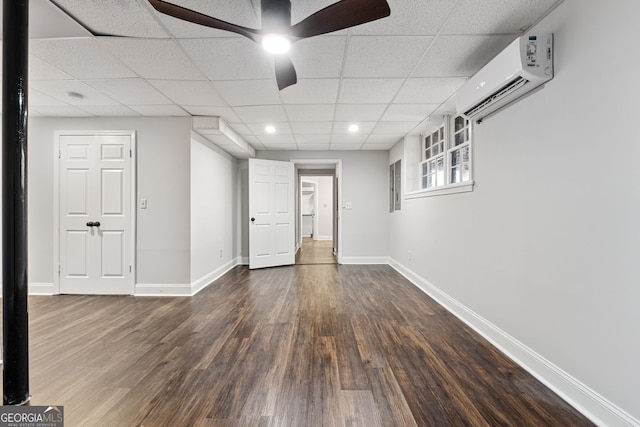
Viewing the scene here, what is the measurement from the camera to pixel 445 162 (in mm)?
3430

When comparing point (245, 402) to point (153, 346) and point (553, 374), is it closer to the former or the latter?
point (153, 346)

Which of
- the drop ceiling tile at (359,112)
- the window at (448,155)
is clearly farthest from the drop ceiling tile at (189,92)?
the window at (448,155)

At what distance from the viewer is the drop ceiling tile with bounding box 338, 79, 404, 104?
8.61 feet

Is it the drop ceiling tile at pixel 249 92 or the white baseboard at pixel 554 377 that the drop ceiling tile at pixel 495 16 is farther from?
the white baseboard at pixel 554 377

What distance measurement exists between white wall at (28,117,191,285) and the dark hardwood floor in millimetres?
578

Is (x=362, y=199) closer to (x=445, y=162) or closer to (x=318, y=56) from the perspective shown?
(x=445, y=162)

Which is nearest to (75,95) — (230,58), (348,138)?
(230,58)

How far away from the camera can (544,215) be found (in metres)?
1.78

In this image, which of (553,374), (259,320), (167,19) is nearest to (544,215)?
(553,374)

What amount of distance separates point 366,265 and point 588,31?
14.7 ft

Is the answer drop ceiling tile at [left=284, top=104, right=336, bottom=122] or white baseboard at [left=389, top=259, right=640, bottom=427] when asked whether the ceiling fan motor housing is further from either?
white baseboard at [left=389, top=259, right=640, bottom=427]

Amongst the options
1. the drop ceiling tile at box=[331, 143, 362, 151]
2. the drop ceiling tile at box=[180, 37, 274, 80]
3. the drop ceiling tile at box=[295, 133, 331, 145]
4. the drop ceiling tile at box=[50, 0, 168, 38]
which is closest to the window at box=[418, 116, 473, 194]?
the drop ceiling tile at box=[331, 143, 362, 151]

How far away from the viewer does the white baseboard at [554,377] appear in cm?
137

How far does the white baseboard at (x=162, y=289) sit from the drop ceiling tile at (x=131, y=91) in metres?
2.22
